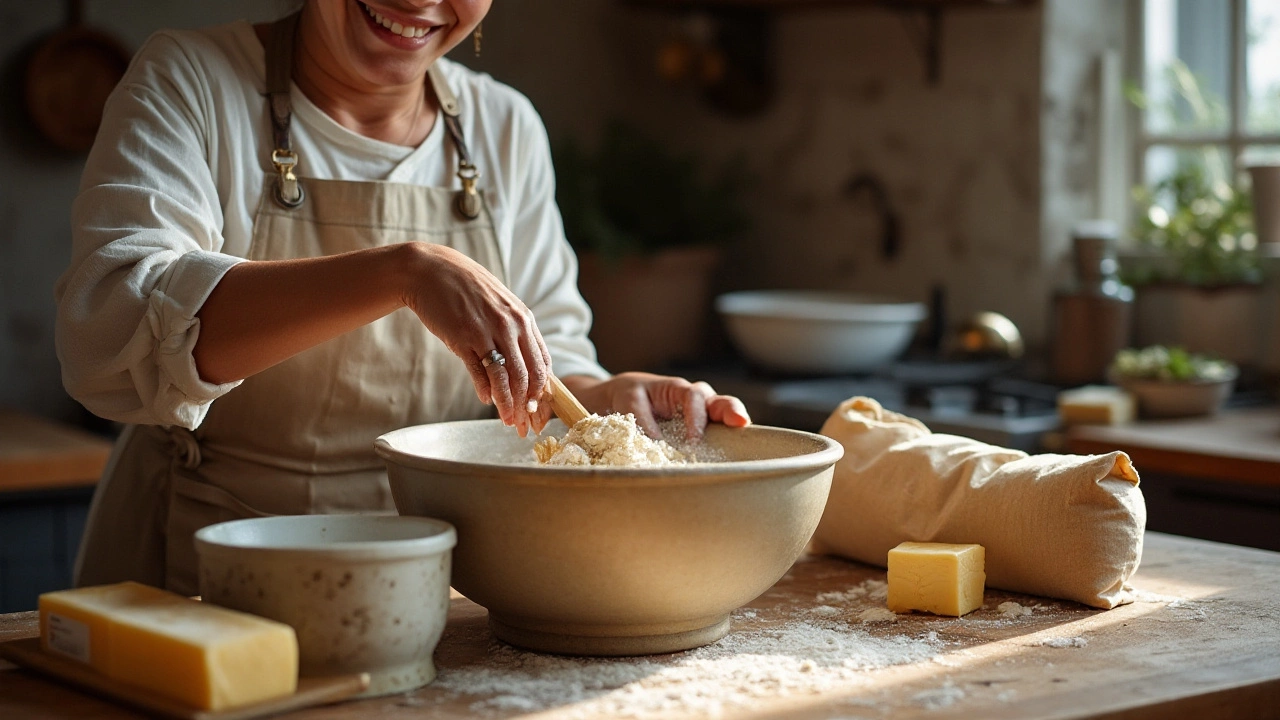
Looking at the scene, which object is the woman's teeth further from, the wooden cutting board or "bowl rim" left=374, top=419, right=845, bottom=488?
the wooden cutting board

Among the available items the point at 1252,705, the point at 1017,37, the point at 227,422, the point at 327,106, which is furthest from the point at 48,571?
the point at 1017,37

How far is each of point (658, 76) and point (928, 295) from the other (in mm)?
1054

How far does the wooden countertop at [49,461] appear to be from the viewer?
229 cm

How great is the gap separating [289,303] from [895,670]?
579mm

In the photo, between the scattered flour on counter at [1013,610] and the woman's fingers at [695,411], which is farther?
the woman's fingers at [695,411]

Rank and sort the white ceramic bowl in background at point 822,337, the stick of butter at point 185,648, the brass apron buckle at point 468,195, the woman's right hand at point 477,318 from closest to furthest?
the stick of butter at point 185,648 → the woman's right hand at point 477,318 → the brass apron buckle at point 468,195 → the white ceramic bowl in background at point 822,337

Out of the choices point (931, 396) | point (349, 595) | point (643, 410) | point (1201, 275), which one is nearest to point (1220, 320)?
point (1201, 275)

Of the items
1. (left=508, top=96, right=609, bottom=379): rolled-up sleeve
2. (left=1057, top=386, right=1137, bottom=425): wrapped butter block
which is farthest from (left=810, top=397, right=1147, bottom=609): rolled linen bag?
(left=1057, top=386, right=1137, bottom=425): wrapped butter block

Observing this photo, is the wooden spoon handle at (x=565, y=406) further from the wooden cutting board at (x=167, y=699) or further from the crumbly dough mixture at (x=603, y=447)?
the wooden cutting board at (x=167, y=699)

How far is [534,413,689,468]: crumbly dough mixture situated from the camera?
1146mm

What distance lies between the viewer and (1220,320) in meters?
2.78

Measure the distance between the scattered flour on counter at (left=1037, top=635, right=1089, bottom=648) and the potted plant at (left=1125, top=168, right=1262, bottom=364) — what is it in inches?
73.7

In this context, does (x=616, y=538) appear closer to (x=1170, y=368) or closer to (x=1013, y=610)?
(x=1013, y=610)

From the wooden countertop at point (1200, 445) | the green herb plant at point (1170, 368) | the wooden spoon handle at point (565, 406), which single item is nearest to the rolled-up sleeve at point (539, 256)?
the wooden spoon handle at point (565, 406)
